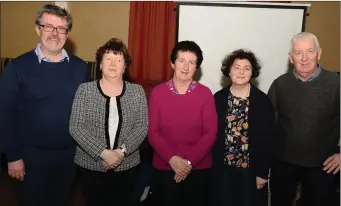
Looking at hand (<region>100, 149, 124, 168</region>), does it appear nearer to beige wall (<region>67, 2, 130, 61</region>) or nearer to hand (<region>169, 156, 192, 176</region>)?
hand (<region>169, 156, 192, 176</region>)

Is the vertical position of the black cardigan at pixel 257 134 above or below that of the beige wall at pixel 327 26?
below

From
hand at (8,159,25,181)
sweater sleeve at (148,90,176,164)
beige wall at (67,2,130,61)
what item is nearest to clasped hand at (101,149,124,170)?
sweater sleeve at (148,90,176,164)

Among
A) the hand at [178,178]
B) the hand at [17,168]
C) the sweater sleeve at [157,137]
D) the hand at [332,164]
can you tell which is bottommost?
the hand at [178,178]

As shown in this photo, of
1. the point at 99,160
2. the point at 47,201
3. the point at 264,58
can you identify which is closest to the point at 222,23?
the point at 264,58

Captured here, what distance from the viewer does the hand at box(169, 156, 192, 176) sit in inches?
75.2

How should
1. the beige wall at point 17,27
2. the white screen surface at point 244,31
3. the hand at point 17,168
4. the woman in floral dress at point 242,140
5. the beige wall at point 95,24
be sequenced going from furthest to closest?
the beige wall at point 17,27, the beige wall at point 95,24, the white screen surface at point 244,31, the woman in floral dress at point 242,140, the hand at point 17,168

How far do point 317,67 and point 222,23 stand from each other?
1820mm

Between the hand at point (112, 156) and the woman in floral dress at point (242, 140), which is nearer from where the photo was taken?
the hand at point (112, 156)

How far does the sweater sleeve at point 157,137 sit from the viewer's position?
1.93 meters

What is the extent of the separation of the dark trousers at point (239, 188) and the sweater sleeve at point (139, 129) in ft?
1.92

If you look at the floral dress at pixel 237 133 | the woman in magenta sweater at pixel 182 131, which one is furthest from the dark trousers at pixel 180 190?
the floral dress at pixel 237 133

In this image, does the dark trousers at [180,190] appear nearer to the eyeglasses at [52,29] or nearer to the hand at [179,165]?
the hand at [179,165]

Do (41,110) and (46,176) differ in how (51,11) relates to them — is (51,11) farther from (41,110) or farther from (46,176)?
(46,176)

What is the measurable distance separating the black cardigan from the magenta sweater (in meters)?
0.06
